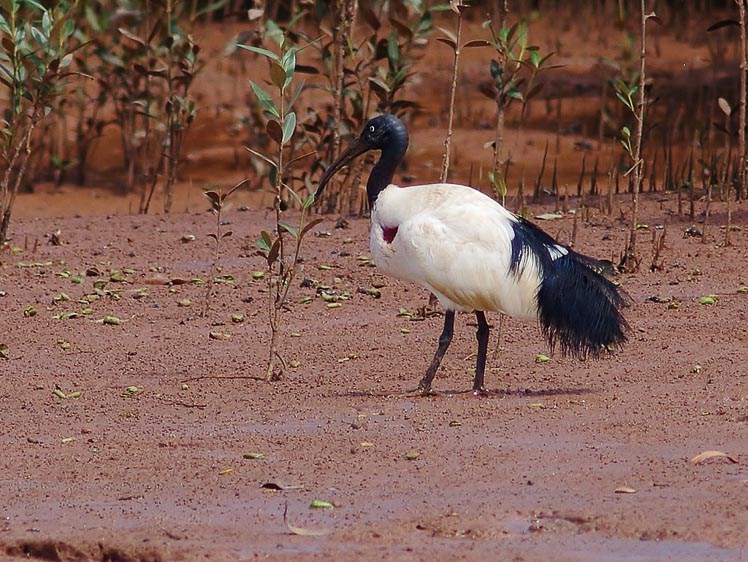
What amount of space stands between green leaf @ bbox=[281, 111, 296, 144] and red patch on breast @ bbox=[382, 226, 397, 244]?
662 millimetres

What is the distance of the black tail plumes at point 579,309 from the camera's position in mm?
7254

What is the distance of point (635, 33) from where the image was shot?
21.8m

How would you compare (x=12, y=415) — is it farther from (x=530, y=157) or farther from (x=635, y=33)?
(x=635, y=33)

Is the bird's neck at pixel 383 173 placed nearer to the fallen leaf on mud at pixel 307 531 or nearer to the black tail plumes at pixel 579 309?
the black tail plumes at pixel 579 309

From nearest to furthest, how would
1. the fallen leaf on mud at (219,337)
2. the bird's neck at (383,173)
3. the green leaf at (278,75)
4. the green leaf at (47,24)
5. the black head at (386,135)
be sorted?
the green leaf at (278,75)
the bird's neck at (383,173)
the black head at (386,135)
the fallen leaf on mud at (219,337)
the green leaf at (47,24)

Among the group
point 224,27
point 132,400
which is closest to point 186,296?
point 132,400

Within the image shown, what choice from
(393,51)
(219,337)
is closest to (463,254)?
(219,337)

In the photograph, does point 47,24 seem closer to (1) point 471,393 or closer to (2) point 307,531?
(1) point 471,393

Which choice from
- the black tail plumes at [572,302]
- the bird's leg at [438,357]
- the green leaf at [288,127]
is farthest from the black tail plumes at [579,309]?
the green leaf at [288,127]

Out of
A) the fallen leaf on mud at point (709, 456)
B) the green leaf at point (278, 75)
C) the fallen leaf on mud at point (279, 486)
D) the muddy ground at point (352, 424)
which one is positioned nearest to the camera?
the muddy ground at point (352, 424)

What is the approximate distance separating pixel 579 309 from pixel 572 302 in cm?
5

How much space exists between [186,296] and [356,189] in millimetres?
2706

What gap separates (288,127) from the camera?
24.6 ft

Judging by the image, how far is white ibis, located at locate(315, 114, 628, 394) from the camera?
7.26 metres
